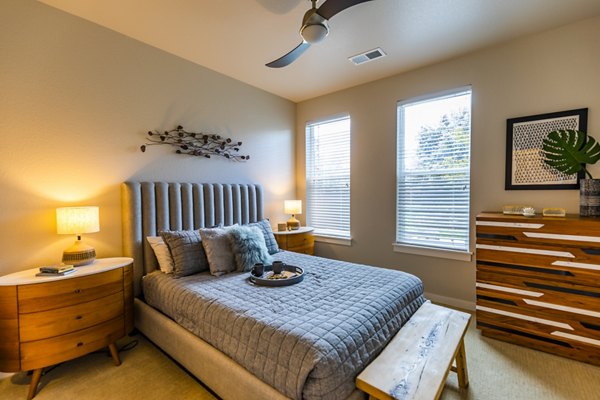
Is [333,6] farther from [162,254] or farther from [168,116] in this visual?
[162,254]

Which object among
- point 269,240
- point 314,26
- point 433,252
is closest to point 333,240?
point 269,240

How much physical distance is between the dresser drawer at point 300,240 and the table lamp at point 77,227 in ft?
7.15

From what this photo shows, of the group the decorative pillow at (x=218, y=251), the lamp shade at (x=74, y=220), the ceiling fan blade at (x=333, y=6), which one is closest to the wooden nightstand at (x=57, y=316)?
the lamp shade at (x=74, y=220)

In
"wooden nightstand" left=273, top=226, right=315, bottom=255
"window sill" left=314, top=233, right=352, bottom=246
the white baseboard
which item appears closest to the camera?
the white baseboard

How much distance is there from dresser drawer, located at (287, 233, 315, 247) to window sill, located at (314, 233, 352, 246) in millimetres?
291

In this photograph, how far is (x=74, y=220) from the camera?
2098 mm

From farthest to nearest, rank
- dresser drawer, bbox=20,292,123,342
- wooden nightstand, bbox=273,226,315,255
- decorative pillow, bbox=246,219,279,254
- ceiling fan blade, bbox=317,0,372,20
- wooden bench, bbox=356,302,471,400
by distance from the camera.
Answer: wooden nightstand, bbox=273,226,315,255, decorative pillow, bbox=246,219,279,254, dresser drawer, bbox=20,292,123,342, ceiling fan blade, bbox=317,0,372,20, wooden bench, bbox=356,302,471,400

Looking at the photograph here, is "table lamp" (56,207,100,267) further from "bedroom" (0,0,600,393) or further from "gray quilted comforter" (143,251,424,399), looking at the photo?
"gray quilted comforter" (143,251,424,399)

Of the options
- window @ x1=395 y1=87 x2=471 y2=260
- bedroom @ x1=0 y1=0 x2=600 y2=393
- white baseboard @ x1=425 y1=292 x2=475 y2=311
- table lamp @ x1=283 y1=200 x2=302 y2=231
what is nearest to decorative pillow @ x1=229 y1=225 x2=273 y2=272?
bedroom @ x1=0 y1=0 x2=600 y2=393

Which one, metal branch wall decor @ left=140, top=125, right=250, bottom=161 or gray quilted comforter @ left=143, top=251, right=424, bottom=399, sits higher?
metal branch wall decor @ left=140, top=125, right=250, bottom=161

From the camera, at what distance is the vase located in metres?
2.23

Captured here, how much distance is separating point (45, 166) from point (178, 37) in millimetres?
1661

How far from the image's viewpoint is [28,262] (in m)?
2.14

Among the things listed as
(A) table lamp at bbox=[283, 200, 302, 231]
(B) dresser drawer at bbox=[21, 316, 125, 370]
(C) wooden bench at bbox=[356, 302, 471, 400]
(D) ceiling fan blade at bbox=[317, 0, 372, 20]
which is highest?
(D) ceiling fan blade at bbox=[317, 0, 372, 20]
